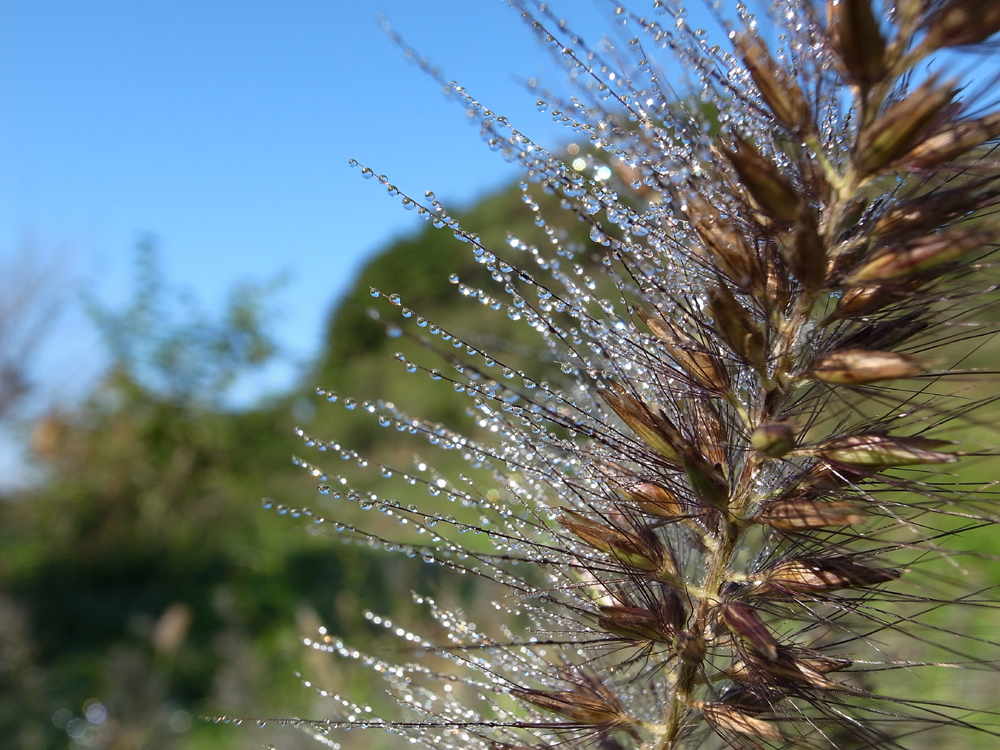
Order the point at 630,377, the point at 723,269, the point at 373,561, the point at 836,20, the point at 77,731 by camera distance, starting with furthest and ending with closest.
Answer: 1. the point at 373,561
2. the point at 77,731
3. the point at 630,377
4. the point at 723,269
5. the point at 836,20

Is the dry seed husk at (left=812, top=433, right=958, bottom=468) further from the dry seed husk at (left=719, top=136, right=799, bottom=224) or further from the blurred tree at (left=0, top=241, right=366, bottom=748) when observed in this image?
the blurred tree at (left=0, top=241, right=366, bottom=748)

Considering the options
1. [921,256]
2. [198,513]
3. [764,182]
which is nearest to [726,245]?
[764,182]

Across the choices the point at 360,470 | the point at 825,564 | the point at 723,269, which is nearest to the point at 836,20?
the point at 723,269

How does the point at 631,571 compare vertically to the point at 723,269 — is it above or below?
below

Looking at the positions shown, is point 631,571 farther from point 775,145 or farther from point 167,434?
point 167,434

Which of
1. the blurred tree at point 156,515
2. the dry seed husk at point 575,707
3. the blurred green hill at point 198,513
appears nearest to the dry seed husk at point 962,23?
the dry seed husk at point 575,707

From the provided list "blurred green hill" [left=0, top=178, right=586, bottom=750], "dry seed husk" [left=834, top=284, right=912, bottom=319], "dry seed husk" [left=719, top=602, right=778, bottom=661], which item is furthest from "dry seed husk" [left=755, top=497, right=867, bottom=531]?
"blurred green hill" [left=0, top=178, right=586, bottom=750]

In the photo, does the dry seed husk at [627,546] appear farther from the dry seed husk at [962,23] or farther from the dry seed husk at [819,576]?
the dry seed husk at [962,23]
